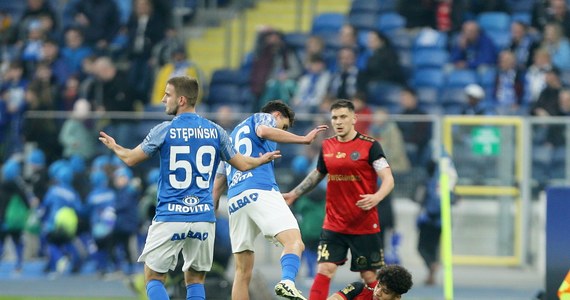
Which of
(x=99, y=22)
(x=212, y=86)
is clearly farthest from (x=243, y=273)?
(x=99, y=22)

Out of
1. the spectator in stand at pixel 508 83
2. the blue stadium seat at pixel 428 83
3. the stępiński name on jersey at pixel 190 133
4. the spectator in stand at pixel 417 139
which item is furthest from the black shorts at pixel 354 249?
the blue stadium seat at pixel 428 83

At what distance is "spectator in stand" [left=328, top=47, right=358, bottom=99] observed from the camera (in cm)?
2138

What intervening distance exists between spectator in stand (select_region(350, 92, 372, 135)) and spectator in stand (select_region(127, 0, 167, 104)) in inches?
164

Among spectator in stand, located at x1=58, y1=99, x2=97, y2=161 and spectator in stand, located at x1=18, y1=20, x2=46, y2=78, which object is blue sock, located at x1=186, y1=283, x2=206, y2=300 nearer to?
spectator in stand, located at x1=58, y1=99, x2=97, y2=161

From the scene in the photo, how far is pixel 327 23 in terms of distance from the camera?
24.4 meters

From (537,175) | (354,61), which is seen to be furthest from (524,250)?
(354,61)

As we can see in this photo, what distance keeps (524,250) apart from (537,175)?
3.86ft

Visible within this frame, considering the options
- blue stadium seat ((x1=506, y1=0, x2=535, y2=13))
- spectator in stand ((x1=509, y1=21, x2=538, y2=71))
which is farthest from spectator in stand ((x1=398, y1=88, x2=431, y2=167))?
blue stadium seat ((x1=506, y1=0, x2=535, y2=13))

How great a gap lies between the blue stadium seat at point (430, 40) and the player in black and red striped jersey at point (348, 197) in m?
10.3

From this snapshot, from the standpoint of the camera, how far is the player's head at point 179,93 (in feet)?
36.1

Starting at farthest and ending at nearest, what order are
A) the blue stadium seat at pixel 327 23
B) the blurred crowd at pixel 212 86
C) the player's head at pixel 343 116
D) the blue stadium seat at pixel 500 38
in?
the blue stadium seat at pixel 327 23 → the blue stadium seat at pixel 500 38 → the blurred crowd at pixel 212 86 → the player's head at pixel 343 116

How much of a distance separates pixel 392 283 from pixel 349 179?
2426 mm

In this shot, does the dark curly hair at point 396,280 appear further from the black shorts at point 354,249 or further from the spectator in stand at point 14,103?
the spectator in stand at point 14,103

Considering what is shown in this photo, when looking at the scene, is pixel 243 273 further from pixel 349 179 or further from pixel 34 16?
pixel 34 16
